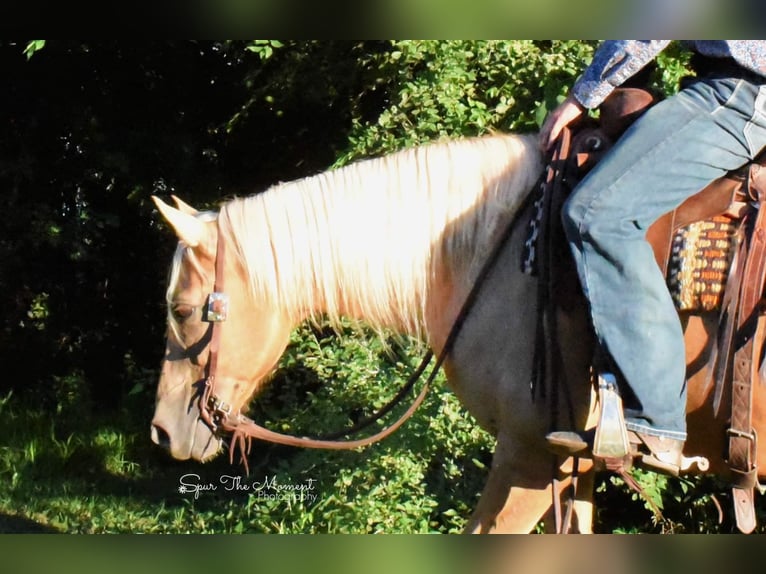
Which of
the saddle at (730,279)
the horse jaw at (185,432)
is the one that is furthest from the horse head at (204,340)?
the saddle at (730,279)

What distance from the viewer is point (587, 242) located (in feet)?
8.33

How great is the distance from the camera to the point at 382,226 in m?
2.96

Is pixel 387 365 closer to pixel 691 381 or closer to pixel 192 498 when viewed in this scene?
pixel 192 498

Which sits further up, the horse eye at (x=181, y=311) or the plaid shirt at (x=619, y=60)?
the plaid shirt at (x=619, y=60)

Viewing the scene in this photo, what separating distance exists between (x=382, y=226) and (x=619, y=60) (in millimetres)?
922

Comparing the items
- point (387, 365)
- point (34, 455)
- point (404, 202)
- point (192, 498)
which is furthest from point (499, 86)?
point (34, 455)

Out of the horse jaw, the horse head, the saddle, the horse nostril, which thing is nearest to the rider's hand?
the saddle

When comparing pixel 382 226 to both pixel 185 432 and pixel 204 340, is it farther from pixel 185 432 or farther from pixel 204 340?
pixel 185 432

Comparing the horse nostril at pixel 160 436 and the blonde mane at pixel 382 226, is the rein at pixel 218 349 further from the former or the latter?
the horse nostril at pixel 160 436

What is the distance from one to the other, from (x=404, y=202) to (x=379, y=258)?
0.68ft

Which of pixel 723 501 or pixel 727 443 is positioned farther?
pixel 723 501

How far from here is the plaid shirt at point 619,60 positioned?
2676 mm

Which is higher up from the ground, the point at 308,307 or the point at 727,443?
the point at 308,307

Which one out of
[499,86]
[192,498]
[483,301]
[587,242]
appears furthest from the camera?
[192,498]
